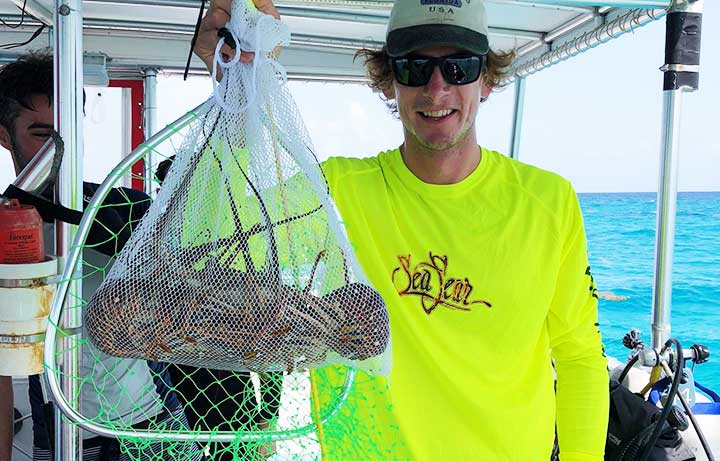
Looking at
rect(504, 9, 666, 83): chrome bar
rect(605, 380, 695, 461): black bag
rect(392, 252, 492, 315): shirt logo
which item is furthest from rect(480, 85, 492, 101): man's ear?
rect(605, 380, 695, 461): black bag

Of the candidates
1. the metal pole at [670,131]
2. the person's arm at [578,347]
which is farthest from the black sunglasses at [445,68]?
the metal pole at [670,131]

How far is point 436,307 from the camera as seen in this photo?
1.58m

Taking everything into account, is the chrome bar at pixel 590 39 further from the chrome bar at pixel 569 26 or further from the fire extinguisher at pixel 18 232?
the fire extinguisher at pixel 18 232

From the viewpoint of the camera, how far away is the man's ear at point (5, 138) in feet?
5.45

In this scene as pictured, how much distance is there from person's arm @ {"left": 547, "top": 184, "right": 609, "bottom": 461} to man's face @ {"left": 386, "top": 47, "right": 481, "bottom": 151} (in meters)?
0.35

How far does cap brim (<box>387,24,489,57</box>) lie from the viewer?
154 centimetres

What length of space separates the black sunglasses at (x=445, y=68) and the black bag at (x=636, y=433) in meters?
1.50

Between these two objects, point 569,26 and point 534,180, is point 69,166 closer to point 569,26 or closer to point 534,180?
point 534,180

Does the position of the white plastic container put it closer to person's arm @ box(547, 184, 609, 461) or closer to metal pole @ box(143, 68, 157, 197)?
person's arm @ box(547, 184, 609, 461)

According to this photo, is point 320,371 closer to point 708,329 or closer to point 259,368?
point 259,368

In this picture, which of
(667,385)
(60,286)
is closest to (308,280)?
(60,286)

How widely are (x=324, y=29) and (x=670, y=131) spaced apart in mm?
2104

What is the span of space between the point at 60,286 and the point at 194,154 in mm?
306

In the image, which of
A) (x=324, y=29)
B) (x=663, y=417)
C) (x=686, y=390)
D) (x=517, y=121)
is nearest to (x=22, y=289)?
(x=663, y=417)
